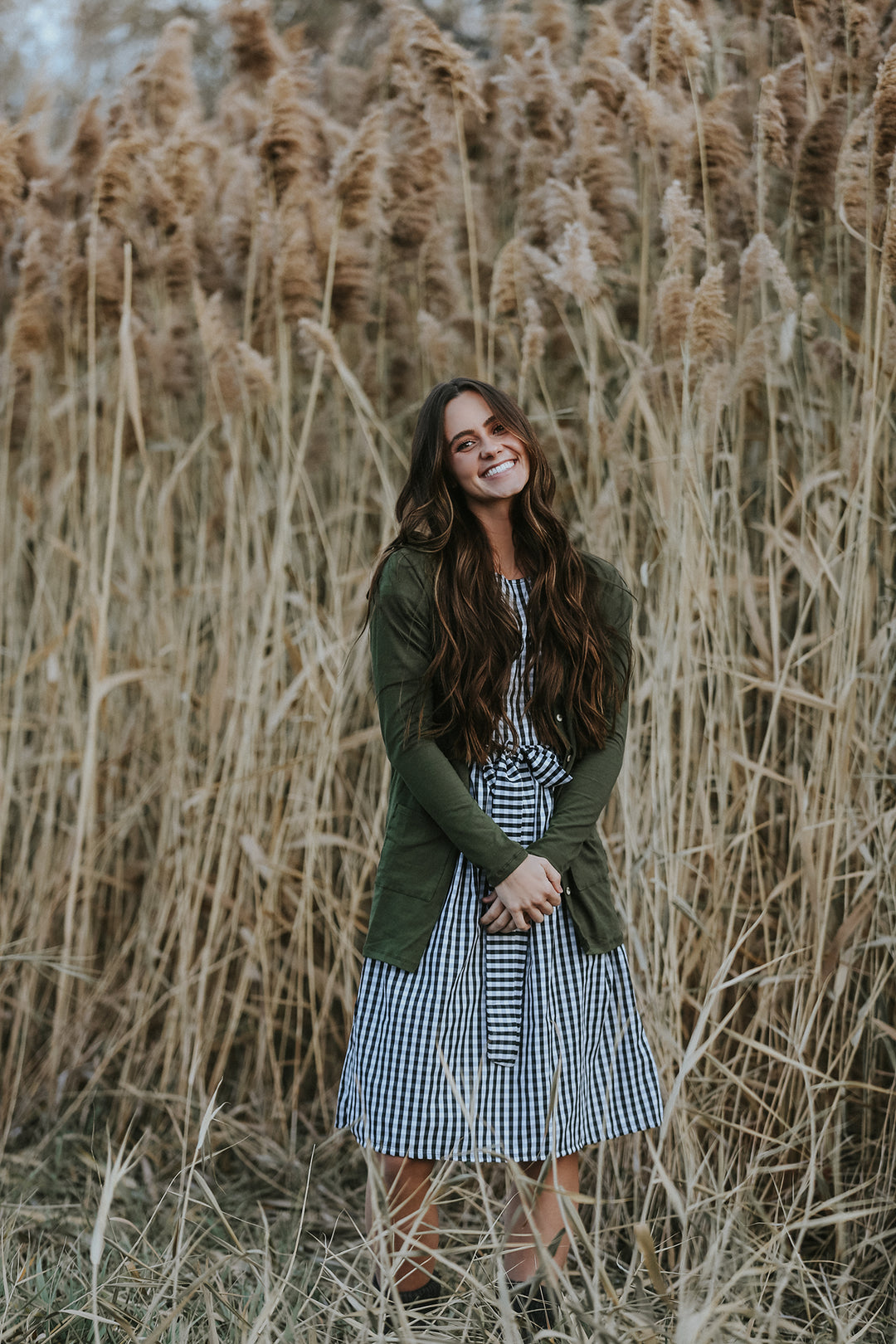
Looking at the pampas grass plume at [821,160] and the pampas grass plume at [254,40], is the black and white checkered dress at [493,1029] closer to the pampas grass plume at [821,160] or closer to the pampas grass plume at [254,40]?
the pampas grass plume at [821,160]

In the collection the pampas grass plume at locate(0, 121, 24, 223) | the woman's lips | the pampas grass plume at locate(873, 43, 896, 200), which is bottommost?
the woman's lips

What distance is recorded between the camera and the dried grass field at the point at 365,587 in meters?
1.65

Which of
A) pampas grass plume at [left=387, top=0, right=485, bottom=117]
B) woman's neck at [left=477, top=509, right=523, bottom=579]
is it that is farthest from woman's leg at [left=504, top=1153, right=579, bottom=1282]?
pampas grass plume at [left=387, top=0, right=485, bottom=117]

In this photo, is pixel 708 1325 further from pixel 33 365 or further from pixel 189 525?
pixel 33 365

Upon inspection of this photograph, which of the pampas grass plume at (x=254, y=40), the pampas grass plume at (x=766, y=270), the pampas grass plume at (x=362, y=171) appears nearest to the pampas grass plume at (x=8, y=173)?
the pampas grass plume at (x=254, y=40)

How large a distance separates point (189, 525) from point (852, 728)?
1485mm

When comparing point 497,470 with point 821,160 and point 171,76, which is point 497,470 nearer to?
point 821,160

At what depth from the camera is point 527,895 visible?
4.24ft

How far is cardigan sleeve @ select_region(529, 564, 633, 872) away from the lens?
134 cm

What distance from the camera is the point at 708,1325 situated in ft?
3.70

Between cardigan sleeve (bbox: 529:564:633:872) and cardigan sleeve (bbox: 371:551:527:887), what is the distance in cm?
6

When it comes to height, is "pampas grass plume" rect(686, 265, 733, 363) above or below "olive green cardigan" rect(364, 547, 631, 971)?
above

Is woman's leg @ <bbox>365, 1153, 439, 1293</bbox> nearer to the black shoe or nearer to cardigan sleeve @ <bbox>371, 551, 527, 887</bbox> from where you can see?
the black shoe

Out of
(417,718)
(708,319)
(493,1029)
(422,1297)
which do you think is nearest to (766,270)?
(708,319)
